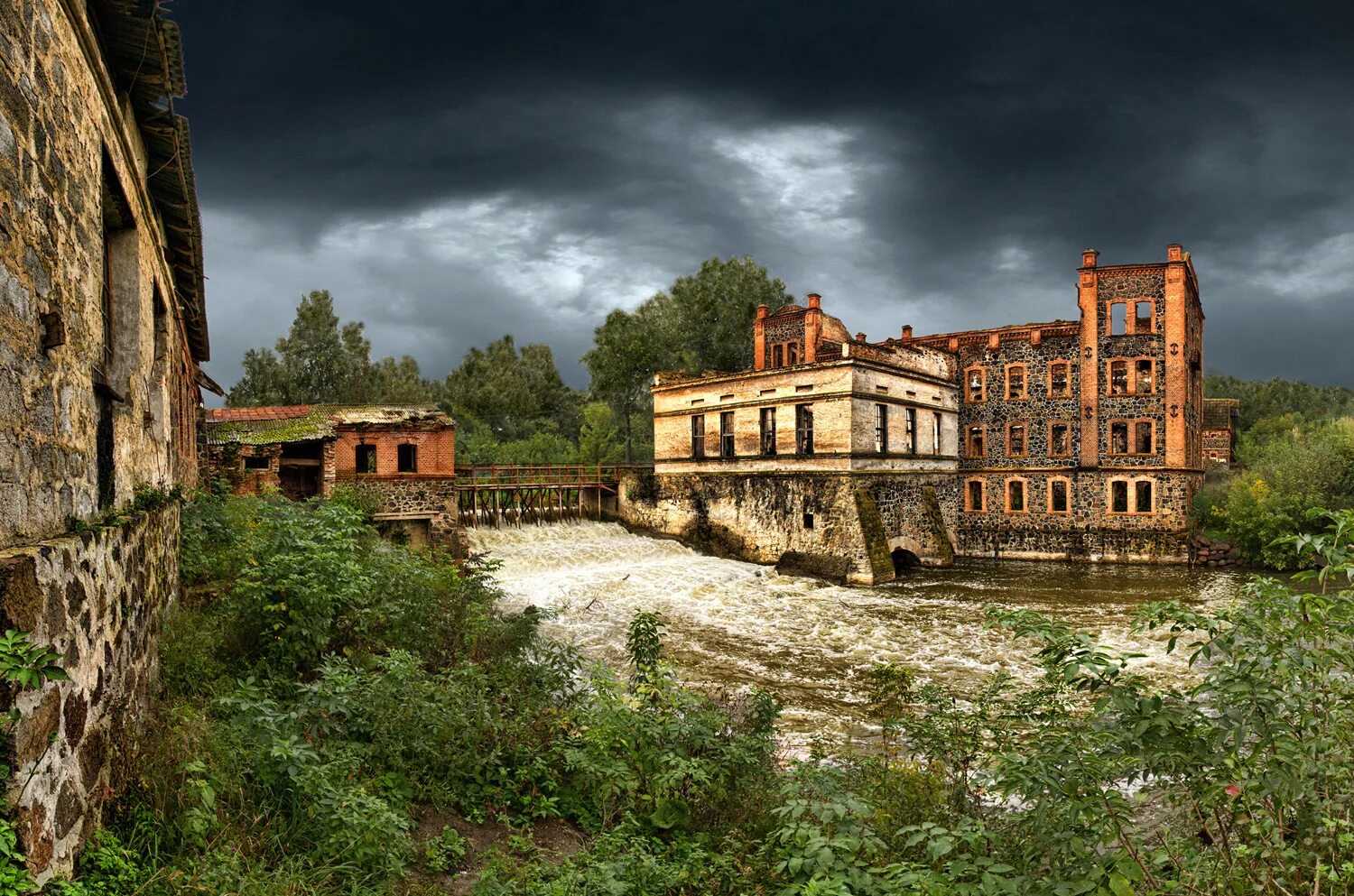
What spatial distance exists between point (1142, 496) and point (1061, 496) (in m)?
2.61

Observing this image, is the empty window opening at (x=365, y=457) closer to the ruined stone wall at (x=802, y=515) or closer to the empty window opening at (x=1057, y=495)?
the ruined stone wall at (x=802, y=515)

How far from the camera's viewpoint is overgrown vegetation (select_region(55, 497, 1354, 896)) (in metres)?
3.55

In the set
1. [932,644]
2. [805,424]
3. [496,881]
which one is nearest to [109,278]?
[496,881]

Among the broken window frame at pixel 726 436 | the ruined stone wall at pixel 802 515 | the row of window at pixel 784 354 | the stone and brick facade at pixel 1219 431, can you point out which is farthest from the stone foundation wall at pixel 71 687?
the stone and brick facade at pixel 1219 431

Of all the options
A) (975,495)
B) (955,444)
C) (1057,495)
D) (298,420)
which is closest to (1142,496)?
(1057,495)

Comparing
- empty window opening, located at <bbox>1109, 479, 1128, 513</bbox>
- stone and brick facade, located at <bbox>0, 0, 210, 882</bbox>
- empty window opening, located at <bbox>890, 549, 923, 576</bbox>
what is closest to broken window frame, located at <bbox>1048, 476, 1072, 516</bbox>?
empty window opening, located at <bbox>1109, 479, 1128, 513</bbox>

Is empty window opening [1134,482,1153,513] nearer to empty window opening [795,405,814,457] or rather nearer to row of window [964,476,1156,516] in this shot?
row of window [964,476,1156,516]

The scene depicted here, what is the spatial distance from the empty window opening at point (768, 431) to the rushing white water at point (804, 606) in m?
3.94

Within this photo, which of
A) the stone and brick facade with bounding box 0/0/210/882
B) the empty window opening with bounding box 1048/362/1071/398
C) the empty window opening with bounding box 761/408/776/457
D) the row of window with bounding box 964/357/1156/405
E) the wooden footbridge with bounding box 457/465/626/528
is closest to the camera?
the stone and brick facade with bounding box 0/0/210/882

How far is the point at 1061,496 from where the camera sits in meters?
28.3

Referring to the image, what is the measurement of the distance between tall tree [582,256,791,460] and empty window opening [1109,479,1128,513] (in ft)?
67.4

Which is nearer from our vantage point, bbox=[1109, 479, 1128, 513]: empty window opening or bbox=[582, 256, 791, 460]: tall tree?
bbox=[1109, 479, 1128, 513]: empty window opening

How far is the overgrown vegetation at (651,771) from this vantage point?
3547mm

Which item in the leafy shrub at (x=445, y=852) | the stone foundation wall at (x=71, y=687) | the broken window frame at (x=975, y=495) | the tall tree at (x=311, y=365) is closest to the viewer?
the stone foundation wall at (x=71, y=687)
